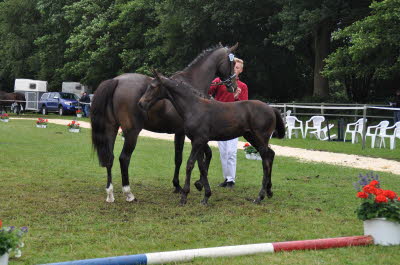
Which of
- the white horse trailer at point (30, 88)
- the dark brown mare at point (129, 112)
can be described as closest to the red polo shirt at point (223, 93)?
the dark brown mare at point (129, 112)

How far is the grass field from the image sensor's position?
5301 mm

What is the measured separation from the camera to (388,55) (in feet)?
83.0

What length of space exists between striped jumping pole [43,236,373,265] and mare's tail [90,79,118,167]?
3917mm

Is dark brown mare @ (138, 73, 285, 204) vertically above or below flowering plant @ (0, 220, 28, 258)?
above

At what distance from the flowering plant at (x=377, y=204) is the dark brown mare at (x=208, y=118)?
2.41m

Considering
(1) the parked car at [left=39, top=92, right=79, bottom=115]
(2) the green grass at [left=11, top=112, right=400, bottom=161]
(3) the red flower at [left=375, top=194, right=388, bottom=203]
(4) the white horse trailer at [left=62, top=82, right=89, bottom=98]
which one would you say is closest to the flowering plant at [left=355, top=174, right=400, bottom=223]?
(3) the red flower at [left=375, top=194, right=388, bottom=203]

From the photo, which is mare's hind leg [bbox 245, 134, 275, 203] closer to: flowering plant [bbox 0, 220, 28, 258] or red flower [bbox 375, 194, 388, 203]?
red flower [bbox 375, 194, 388, 203]

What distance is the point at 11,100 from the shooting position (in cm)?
4334

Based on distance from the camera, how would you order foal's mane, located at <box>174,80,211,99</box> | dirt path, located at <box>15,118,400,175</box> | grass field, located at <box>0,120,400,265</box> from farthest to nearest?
dirt path, located at <box>15,118,400,175</box> → foal's mane, located at <box>174,80,211,99</box> → grass field, located at <box>0,120,400,265</box>

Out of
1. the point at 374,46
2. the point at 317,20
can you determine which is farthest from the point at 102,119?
the point at 317,20

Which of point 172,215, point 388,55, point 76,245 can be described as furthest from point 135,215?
point 388,55

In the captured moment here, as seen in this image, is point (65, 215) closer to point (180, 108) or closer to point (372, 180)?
point (180, 108)

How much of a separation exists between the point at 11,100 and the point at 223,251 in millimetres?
41546

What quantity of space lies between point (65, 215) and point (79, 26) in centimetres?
4080
